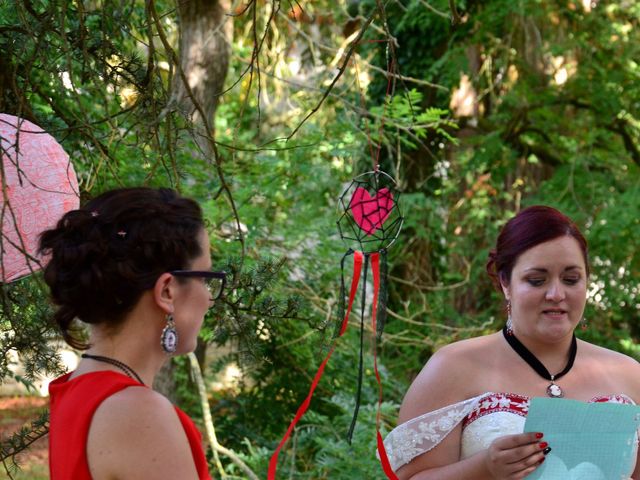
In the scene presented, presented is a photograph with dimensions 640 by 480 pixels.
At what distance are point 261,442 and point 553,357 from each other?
2.98 meters

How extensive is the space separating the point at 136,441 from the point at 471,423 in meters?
1.19

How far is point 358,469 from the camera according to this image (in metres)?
3.85

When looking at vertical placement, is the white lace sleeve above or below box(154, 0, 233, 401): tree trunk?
below

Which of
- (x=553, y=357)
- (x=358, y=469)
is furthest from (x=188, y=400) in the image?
(x=553, y=357)

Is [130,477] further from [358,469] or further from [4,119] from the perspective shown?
[358,469]

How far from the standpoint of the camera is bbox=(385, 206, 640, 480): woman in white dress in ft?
7.51

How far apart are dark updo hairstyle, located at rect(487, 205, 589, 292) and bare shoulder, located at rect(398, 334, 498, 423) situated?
0.79 ft

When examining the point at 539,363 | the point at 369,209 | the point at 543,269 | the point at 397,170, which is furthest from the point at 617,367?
the point at 397,170

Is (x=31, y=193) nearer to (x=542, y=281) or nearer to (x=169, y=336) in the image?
(x=169, y=336)

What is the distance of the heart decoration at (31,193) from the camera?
1974 millimetres

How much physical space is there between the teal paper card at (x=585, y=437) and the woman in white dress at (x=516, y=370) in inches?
5.3

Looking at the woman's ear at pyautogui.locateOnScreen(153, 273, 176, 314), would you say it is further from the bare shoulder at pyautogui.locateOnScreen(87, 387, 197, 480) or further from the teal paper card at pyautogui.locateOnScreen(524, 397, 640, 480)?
the teal paper card at pyautogui.locateOnScreen(524, 397, 640, 480)

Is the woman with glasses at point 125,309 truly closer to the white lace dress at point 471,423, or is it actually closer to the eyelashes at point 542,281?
the white lace dress at point 471,423

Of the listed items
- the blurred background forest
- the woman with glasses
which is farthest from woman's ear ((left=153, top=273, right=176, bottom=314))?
the blurred background forest
